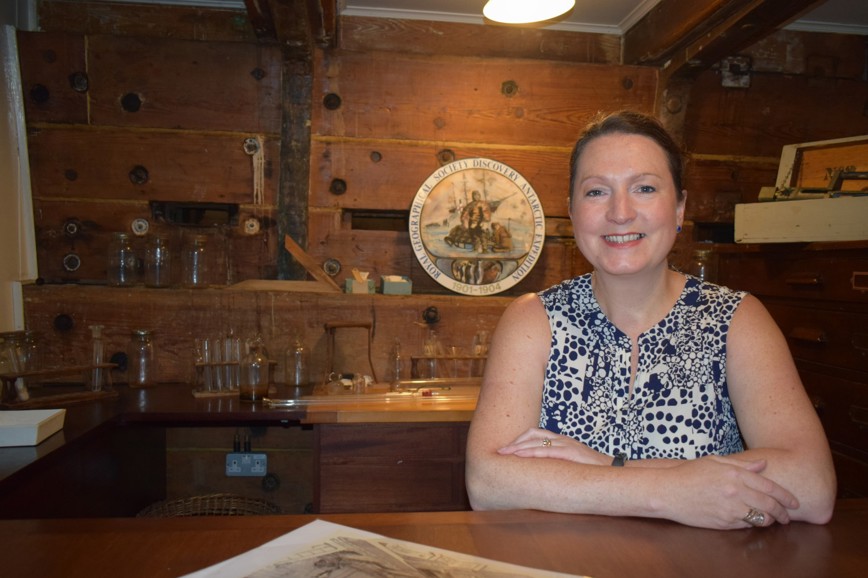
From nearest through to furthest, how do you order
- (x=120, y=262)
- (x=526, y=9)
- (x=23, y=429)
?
(x=23, y=429), (x=526, y=9), (x=120, y=262)

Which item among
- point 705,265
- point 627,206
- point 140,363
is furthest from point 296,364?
point 705,265

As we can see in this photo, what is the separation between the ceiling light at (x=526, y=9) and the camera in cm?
213

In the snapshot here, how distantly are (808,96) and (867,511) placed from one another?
2771 millimetres

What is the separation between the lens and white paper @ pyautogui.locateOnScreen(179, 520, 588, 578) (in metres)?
0.80

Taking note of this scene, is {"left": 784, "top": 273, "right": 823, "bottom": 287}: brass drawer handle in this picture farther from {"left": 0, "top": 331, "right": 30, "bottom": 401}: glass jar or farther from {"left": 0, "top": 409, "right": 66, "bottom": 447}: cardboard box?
{"left": 0, "top": 331, "right": 30, "bottom": 401}: glass jar

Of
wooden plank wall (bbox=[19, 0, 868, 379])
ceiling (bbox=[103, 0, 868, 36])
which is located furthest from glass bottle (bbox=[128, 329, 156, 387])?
ceiling (bbox=[103, 0, 868, 36])

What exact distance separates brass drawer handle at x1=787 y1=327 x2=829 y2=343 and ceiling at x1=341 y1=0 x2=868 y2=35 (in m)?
1.52

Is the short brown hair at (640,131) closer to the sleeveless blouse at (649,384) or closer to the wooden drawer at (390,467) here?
the sleeveless blouse at (649,384)

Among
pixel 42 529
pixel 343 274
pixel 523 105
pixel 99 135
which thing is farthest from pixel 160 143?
pixel 42 529

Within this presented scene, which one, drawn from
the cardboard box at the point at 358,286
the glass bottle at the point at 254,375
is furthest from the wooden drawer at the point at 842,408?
the glass bottle at the point at 254,375

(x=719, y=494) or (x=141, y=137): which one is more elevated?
(x=141, y=137)

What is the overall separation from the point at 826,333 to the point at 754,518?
5.58 ft

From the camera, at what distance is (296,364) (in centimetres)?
279

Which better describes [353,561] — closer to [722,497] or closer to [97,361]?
[722,497]
